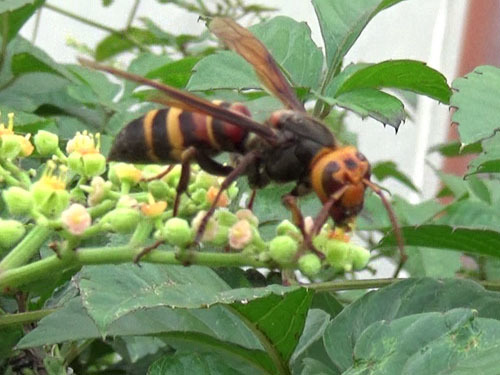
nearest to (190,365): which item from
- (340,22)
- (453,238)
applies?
(453,238)

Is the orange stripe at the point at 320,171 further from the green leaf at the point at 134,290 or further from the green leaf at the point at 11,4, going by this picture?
the green leaf at the point at 11,4

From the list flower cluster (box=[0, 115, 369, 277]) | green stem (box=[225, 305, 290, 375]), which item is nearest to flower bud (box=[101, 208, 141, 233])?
flower cluster (box=[0, 115, 369, 277])

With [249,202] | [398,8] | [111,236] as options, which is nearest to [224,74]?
[249,202]

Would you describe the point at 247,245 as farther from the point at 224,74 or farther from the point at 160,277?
the point at 224,74

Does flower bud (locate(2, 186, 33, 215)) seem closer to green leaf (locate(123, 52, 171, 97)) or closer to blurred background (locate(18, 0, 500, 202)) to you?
green leaf (locate(123, 52, 171, 97))

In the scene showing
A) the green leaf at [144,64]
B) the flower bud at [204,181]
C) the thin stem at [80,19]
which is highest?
the flower bud at [204,181]

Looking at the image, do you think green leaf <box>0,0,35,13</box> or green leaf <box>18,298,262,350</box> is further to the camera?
green leaf <box>0,0,35,13</box>

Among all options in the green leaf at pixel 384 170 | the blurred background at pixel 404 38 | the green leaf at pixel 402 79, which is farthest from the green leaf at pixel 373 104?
the blurred background at pixel 404 38
